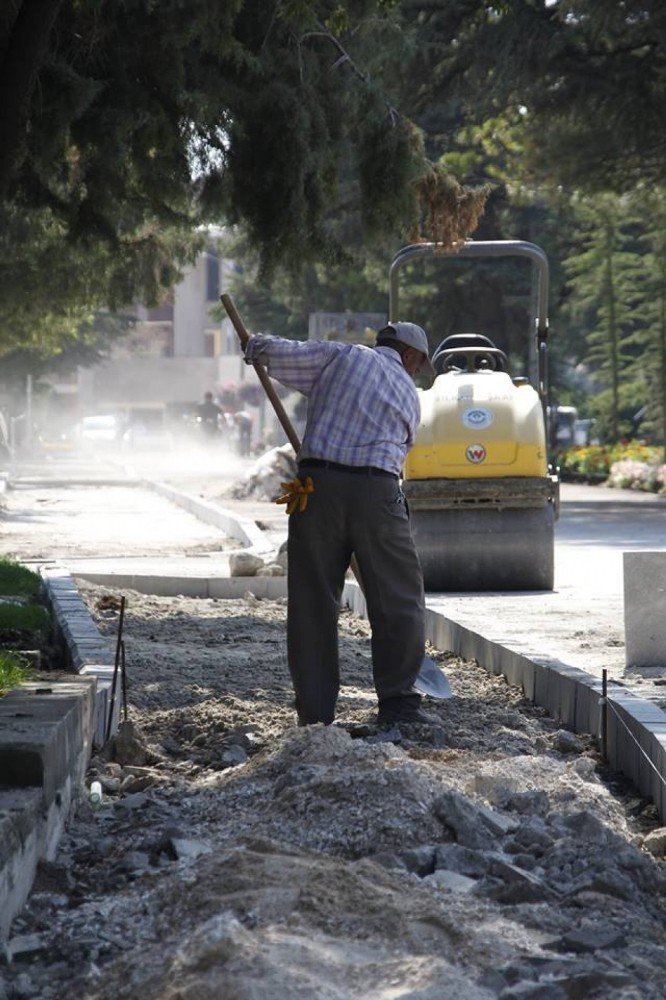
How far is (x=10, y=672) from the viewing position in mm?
7816

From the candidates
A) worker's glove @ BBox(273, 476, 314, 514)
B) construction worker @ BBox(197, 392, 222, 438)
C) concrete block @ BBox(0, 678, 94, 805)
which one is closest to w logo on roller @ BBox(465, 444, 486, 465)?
worker's glove @ BBox(273, 476, 314, 514)

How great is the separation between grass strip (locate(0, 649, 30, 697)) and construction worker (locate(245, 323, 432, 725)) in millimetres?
1171

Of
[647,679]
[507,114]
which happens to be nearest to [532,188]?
[507,114]

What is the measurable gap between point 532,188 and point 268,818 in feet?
83.6

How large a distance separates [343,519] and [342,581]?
29 centimetres

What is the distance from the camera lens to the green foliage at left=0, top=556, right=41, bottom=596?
12227mm

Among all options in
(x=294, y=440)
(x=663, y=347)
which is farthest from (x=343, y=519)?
(x=663, y=347)

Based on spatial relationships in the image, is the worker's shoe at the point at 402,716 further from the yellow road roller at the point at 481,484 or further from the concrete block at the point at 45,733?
the yellow road roller at the point at 481,484

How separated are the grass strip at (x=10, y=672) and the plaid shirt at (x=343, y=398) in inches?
60.6

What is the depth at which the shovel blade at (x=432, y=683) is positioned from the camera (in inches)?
348

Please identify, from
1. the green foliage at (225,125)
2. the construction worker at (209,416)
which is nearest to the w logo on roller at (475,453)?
the green foliage at (225,125)

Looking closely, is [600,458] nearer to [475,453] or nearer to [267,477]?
[267,477]

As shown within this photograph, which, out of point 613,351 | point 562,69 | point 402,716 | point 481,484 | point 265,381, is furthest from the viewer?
point 613,351

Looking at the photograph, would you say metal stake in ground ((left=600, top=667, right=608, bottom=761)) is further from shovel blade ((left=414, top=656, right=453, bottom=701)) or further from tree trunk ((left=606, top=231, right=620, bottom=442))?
tree trunk ((left=606, top=231, right=620, bottom=442))
